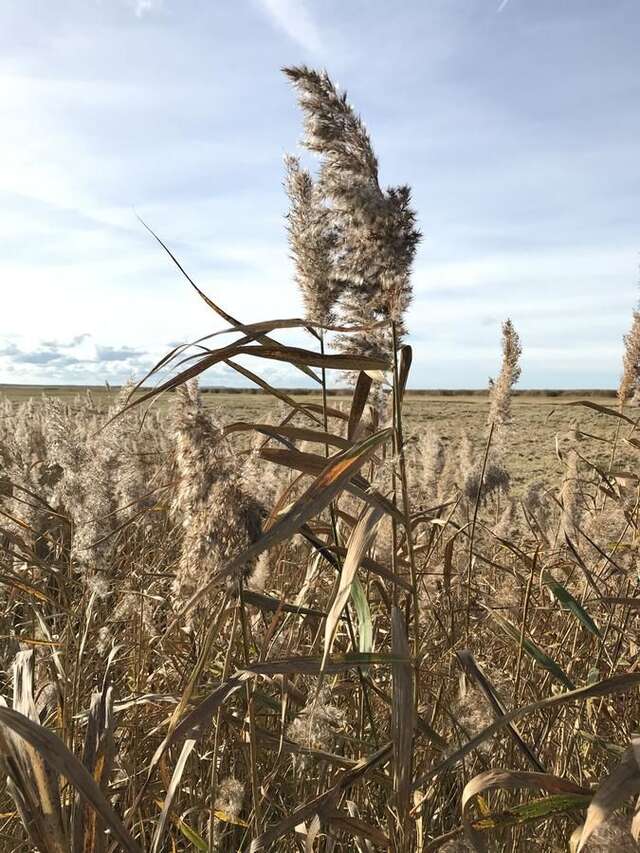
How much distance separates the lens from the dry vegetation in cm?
139

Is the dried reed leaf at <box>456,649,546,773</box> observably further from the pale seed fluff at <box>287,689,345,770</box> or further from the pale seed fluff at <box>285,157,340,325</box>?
the pale seed fluff at <box>285,157,340,325</box>

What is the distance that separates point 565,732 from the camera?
2107mm

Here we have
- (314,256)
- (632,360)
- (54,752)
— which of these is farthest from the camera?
(632,360)

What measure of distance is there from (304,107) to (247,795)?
6.60ft

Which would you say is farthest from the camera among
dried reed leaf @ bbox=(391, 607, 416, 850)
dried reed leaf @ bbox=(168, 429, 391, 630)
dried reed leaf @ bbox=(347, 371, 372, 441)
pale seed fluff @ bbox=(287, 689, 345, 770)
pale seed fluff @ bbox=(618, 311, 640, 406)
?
pale seed fluff @ bbox=(618, 311, 640, 406)

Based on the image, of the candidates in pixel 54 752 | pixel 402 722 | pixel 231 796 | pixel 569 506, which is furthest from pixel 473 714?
pixel 569 506

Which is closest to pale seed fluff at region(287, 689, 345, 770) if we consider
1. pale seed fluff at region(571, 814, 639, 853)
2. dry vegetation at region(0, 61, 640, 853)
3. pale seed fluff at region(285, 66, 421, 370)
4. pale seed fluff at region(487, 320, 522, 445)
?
dry vegetation at region(0, 61, 640, 853)

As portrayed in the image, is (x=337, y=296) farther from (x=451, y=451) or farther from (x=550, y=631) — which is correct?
(x=451, y=451)

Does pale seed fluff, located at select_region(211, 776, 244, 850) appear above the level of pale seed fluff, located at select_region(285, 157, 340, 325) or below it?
below

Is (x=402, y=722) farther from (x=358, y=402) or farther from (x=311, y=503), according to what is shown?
(x=358, y=402)

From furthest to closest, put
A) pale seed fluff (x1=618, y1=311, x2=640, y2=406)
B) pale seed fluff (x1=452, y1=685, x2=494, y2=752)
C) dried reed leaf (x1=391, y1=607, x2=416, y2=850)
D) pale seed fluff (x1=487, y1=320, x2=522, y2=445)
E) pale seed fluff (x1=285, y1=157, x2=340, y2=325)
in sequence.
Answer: pale seed fluff (x1=618, y1=311, x2=640, y2=406), pale seed fluff (x1=487, y1=320, x2=522, y2=445), pale seed fluff (x1=285, y1=157, x2=340, y2=325), pale seed fluff (x1=452, y1=685, x2=494, y2=752), dried reed leaf (x1=391, y1=607, x2=416, y2=850)

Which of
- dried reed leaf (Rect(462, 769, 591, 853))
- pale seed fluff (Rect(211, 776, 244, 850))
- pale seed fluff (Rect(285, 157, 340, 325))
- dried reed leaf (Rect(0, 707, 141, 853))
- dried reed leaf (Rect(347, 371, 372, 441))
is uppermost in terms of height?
pale seed fluff (Rect(285, 157, 340, 325))

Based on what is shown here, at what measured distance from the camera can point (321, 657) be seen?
1504 mm

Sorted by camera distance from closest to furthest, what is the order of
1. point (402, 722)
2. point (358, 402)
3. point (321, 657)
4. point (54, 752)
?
point (54, 752)
point (402, 722)
point (321, 657)
point (358, 402)
